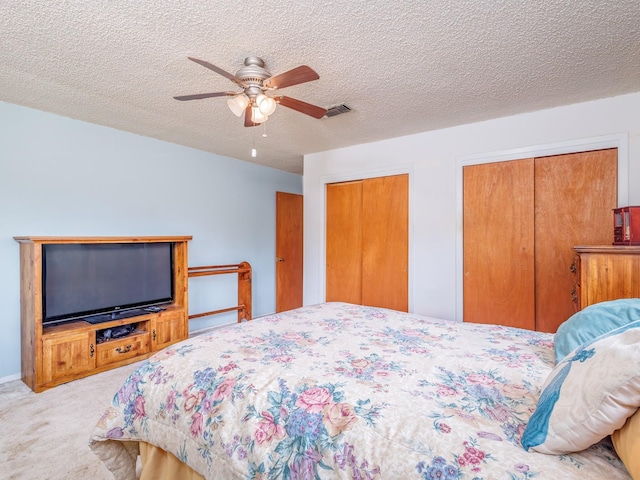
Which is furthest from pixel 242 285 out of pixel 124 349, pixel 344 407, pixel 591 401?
pixel 591 401

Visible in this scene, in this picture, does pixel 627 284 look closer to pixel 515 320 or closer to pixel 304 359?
pixel 515 320

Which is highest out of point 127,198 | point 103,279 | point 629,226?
point 127,198

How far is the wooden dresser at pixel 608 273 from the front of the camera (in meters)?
1.80

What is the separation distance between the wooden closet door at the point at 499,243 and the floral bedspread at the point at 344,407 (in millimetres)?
1424

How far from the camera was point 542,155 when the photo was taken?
2857 millimetres

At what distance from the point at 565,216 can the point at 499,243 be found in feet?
1.80

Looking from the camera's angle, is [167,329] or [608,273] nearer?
[608,273]

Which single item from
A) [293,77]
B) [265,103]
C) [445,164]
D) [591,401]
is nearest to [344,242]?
[445,164]

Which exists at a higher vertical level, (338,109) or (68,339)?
(338,109)

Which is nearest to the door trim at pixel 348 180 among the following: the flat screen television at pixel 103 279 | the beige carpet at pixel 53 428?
the flat screen television at pixel 103 279

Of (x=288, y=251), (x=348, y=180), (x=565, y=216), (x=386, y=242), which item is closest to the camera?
(x=565, y=216)

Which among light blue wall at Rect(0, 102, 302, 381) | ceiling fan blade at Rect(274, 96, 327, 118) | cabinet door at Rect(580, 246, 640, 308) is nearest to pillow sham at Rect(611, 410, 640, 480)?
cabinet door at Rect(580, 246, 640, 308)

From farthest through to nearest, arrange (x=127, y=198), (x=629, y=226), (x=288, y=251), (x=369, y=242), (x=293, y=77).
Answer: (x=288, y=251), (x=369, y=242), (x=127, y=198), (x=629, y=226), (x=293, y=77)

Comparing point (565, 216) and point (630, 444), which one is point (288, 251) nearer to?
point (565, 216)
